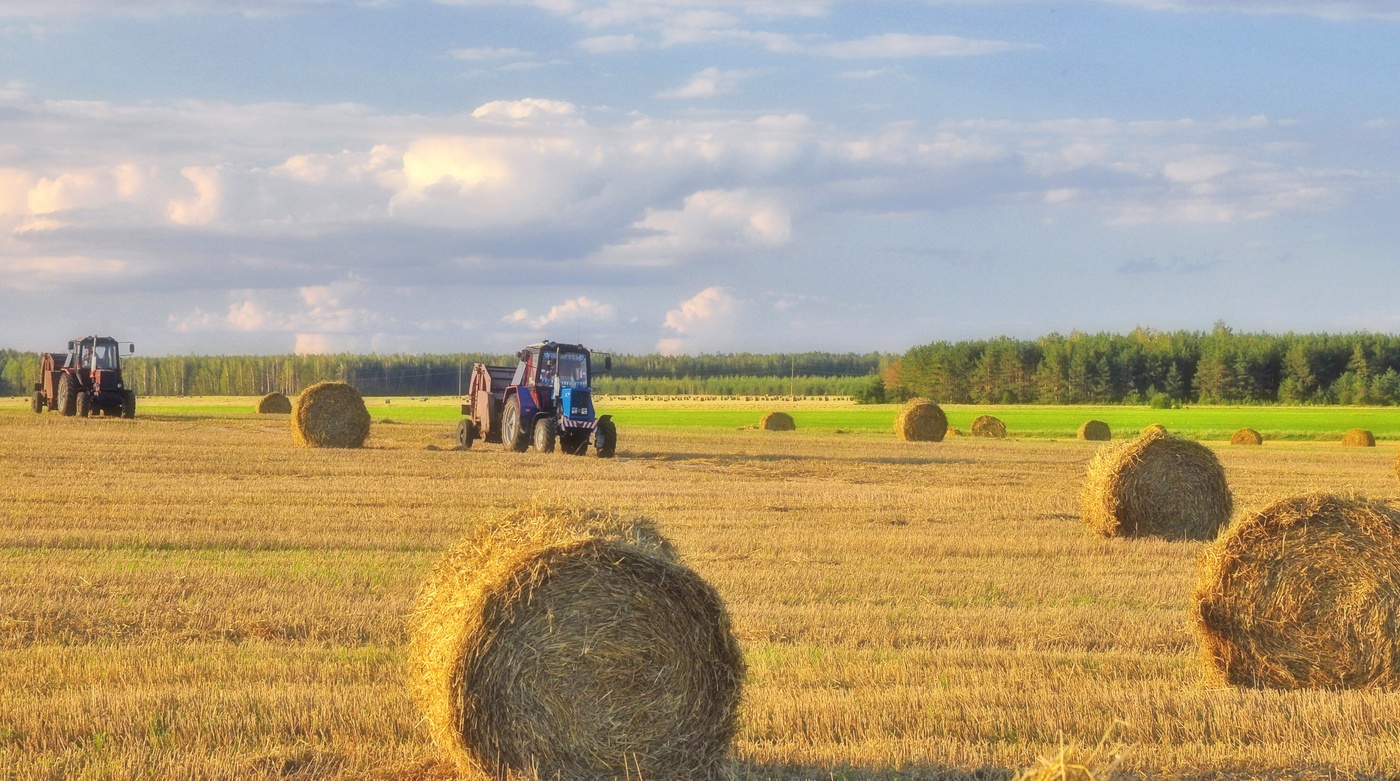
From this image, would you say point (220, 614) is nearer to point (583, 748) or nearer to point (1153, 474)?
point (583, 748)

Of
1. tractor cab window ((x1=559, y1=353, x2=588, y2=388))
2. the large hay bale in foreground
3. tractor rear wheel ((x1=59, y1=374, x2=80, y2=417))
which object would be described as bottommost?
the large hay bale in foreground

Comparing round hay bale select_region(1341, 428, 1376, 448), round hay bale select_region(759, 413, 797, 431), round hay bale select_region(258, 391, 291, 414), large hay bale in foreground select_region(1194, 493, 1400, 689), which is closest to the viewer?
large hay bale in foreground select_region(1194, 493, 1400, 689)

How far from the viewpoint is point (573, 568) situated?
250 inches

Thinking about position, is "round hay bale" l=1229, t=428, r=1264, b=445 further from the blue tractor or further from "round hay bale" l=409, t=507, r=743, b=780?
"round hay bale" l=409, t=507, r=743, b=780

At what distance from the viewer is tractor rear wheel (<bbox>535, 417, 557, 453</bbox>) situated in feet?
84.3

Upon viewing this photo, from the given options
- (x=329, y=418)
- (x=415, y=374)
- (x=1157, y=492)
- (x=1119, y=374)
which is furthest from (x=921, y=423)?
(x=415, y=374)

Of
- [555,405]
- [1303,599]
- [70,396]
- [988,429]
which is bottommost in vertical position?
[988,429]

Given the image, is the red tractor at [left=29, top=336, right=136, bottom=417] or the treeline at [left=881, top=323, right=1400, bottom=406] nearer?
the red tractor at [left=29, top=336, right=136, bottom=417]

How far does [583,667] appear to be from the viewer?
6.29 meters

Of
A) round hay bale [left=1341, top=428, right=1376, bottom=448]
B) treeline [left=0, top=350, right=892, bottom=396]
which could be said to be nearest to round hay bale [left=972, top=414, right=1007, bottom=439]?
round hay bale [left=1341, top=428, right=1376, bottom=448]

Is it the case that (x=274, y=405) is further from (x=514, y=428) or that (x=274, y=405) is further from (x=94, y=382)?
(x=514, y=428)

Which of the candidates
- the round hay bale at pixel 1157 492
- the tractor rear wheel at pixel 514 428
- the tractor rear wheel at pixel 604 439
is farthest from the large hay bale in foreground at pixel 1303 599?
the tractor rear wheel at pixel 514 428

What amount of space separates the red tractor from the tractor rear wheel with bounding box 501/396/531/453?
15721 millimetres

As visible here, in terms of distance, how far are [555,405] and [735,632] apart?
55.0 ft
